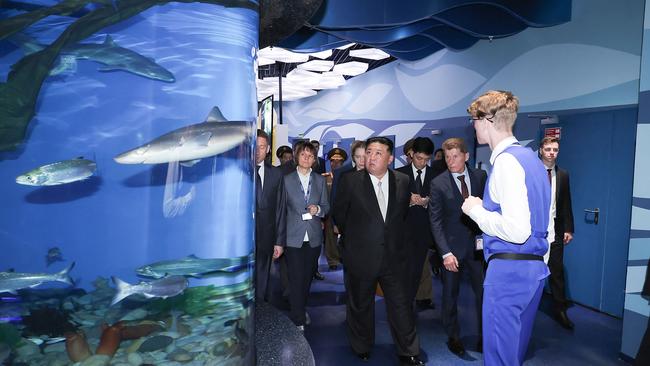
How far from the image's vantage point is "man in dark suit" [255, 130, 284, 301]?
355 centimetres

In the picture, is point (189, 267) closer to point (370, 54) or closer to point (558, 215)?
point (558, 215)

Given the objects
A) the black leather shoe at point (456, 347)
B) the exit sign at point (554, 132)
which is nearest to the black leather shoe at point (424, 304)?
the black leather shoe at point (456, 347)

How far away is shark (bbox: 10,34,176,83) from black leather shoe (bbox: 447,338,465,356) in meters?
3.26

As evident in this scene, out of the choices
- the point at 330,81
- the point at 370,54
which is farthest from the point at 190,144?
the point at 330,81

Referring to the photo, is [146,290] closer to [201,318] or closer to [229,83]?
[201,318]

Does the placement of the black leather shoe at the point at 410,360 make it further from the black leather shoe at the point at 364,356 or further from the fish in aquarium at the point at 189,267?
the fish in aquarium at the point at 189,267

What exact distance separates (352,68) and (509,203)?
9.66 metres

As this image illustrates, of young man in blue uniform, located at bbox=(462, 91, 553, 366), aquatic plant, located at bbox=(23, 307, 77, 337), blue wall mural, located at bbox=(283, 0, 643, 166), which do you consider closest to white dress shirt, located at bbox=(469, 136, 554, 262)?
young man in blue uniform, located at bbox=(462, 91, 553, 366)

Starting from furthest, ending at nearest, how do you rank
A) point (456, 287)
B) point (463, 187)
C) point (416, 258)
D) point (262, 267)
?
point (416, 258) < point (262, 267) < point (456, 287) < point (463, 187)

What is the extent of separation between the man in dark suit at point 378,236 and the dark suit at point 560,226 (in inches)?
77.8

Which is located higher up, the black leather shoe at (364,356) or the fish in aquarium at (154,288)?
the fish in aquarium at (154,288)

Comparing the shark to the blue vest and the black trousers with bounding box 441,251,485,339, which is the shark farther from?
the black trousers with bounding box 441,251,485,339

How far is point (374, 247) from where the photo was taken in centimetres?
306

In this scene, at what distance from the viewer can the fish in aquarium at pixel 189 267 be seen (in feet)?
3.80
